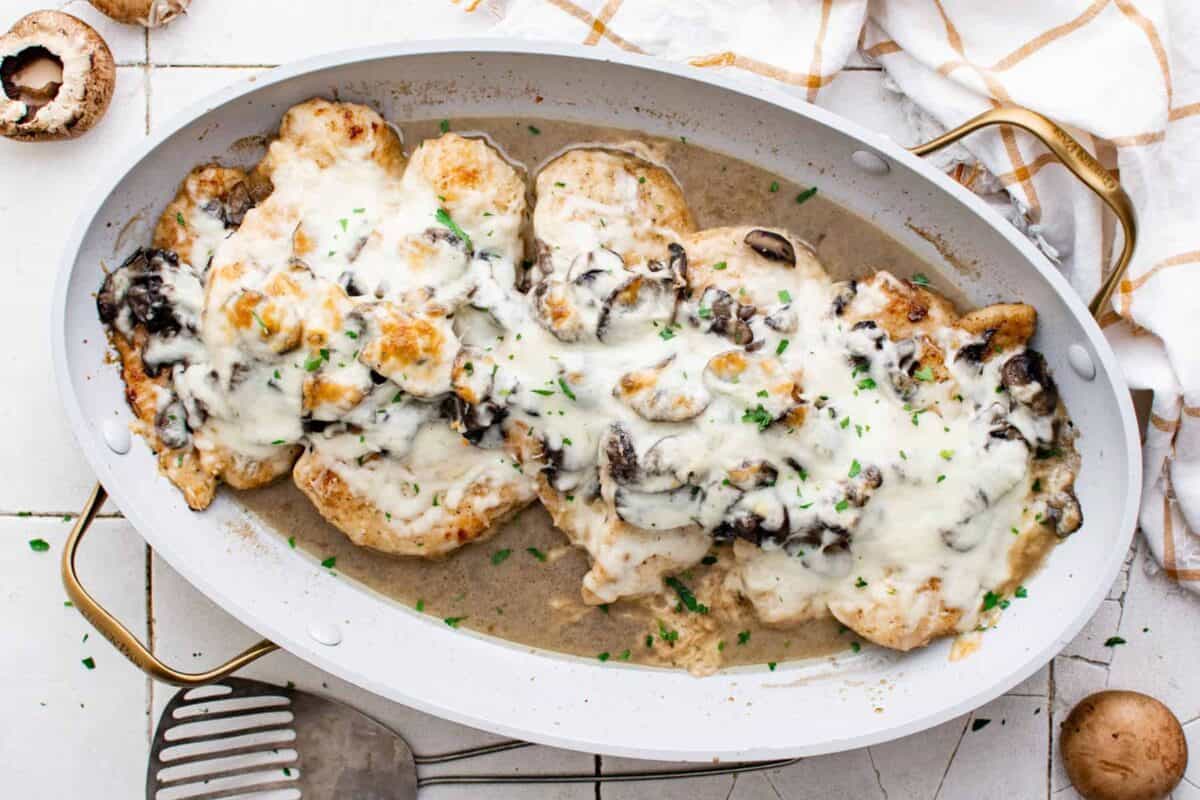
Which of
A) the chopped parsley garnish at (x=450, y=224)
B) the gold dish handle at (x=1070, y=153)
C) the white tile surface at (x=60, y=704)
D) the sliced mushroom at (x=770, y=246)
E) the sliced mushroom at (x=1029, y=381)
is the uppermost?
the gold dish handle at (x=1070, y=153)

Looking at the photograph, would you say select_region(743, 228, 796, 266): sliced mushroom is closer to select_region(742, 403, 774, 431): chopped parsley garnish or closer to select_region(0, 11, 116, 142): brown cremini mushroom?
select_region(742, 403, 774, 431): chopped parsley garnish

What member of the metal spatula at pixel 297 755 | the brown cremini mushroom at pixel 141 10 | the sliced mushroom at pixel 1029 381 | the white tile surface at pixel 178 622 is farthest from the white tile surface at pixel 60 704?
the sliced mushroom at pixel 1029 381

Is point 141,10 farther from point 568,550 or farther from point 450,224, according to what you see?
point 568,550

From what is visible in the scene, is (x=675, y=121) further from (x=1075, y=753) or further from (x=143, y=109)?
(x=1075, y=753)

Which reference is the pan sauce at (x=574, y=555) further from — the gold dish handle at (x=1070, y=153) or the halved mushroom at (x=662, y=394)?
the halved mushroom at (x=662, y=394)

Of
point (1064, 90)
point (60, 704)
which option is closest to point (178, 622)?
point (60, 704)

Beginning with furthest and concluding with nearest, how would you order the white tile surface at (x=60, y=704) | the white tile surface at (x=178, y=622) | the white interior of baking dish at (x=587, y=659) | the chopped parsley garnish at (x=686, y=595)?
the white tile surface at (x=60, y=704) < the white tile surface at (x=178, y=622) < the chopped parsley garnish at (x=686, y=595) < the white interior of baking dish at (x=587, y=659)

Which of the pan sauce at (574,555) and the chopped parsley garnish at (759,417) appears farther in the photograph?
the pan sauce at (574,555)
